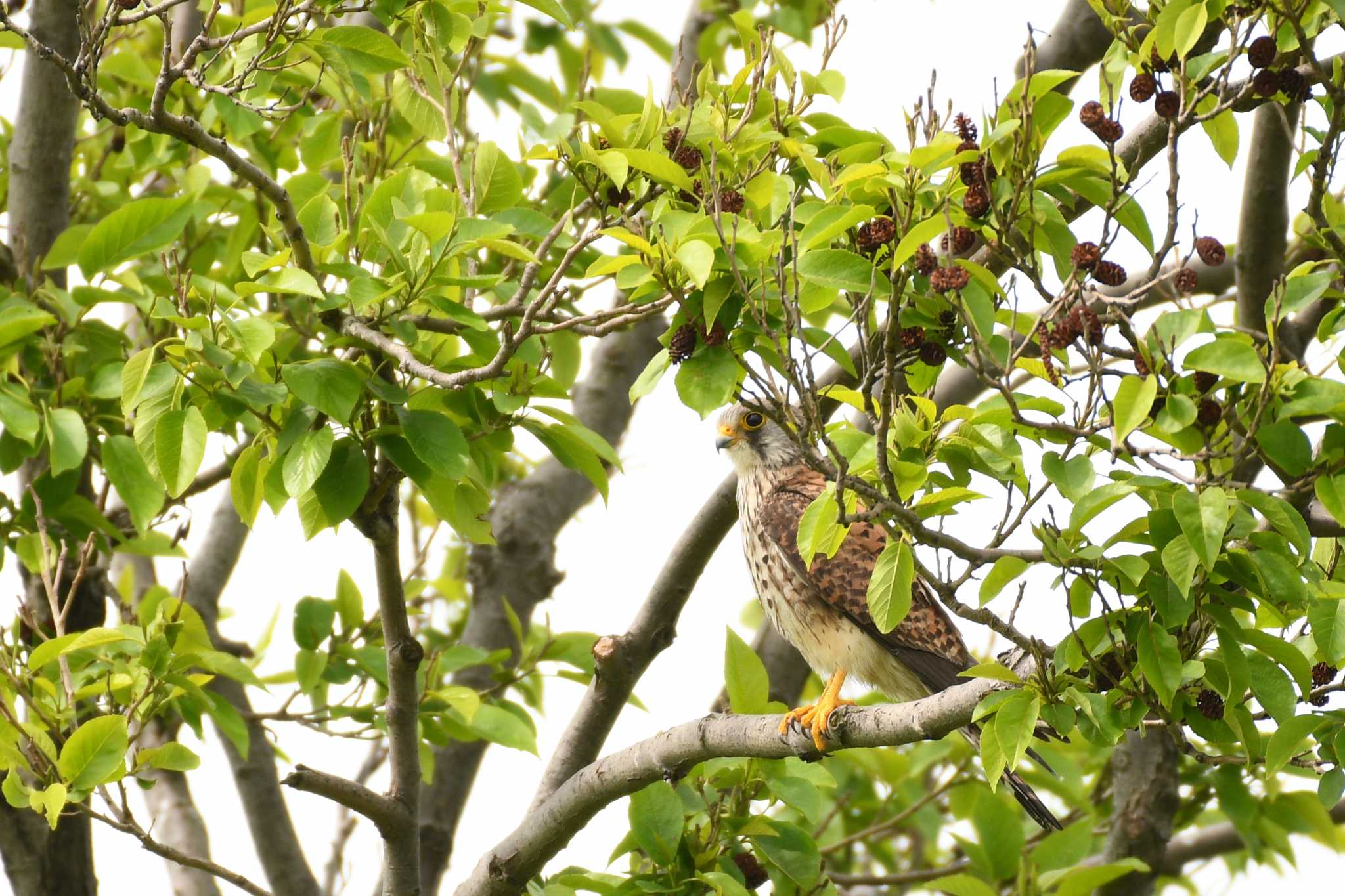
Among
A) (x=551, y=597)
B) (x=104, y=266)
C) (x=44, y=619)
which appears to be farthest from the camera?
(x=551, y=597)

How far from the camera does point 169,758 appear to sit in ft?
11.9

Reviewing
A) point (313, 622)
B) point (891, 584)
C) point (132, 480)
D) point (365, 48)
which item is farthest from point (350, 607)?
point (891, 584)

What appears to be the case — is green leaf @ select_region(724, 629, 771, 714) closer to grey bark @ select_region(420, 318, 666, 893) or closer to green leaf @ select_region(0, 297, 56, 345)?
green leaf @ select_region(0, 297, 56, 345)

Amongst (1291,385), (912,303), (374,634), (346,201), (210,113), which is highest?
(210,113)

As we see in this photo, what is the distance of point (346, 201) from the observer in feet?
11.7

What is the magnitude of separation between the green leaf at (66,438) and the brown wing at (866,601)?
2110 mm

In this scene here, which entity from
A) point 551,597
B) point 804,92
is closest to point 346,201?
point 804,92

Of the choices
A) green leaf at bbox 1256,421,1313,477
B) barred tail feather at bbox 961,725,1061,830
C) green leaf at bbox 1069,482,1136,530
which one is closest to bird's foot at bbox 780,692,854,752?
barred tail feather at bbox 961,725,1061,830

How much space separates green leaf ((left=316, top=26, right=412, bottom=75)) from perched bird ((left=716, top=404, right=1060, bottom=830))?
5.65 feet

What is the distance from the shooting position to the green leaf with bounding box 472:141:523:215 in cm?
338

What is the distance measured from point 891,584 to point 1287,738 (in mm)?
768

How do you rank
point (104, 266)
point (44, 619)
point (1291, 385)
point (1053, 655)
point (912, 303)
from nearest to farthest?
1. point (1291, 385)
2. point (1053, 655)
3. point (912, 303)
4. point (104, 266)
5. point (44, 619)

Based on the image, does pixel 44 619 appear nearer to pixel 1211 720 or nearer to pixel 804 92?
pixel 804 92

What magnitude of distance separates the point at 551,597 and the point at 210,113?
284 cm
